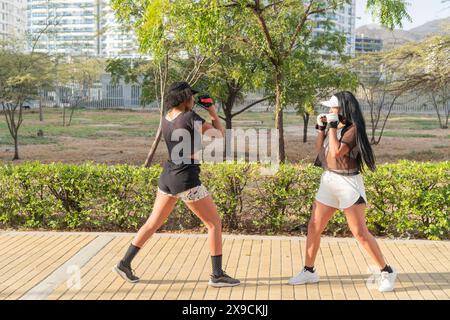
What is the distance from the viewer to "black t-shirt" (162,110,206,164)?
489 centimetres

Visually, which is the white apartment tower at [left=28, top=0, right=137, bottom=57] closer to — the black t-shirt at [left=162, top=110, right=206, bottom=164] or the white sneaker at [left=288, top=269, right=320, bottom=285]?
the black t-shirt at [left=162, top=110, right=206, bottom=164]

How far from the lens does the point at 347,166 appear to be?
4957mm

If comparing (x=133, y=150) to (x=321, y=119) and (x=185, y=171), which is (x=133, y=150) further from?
(x=321, y=119)

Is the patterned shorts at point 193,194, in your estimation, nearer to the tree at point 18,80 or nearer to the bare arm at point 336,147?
the bare arm at point 336,147

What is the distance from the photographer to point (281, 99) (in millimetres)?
11258

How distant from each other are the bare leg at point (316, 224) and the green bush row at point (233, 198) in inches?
70.6

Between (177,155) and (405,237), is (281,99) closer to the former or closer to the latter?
(405,237)

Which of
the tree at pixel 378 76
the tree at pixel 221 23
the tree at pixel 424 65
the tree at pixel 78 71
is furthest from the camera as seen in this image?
the tree at pixel 78 71

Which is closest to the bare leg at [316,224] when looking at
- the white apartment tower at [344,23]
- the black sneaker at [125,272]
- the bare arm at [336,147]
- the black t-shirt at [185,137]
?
the bare arm at [336,147]

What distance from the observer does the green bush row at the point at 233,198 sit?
693 centimetres

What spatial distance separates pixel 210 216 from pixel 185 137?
26.7 inches

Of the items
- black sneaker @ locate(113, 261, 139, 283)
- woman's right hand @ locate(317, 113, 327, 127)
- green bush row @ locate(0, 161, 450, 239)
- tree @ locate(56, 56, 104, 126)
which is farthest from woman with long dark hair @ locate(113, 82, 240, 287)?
tree @ locate(56, 56, 104, 126)

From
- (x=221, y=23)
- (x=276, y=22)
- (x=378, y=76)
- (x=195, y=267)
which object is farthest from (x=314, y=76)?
(x=378, y=76)
